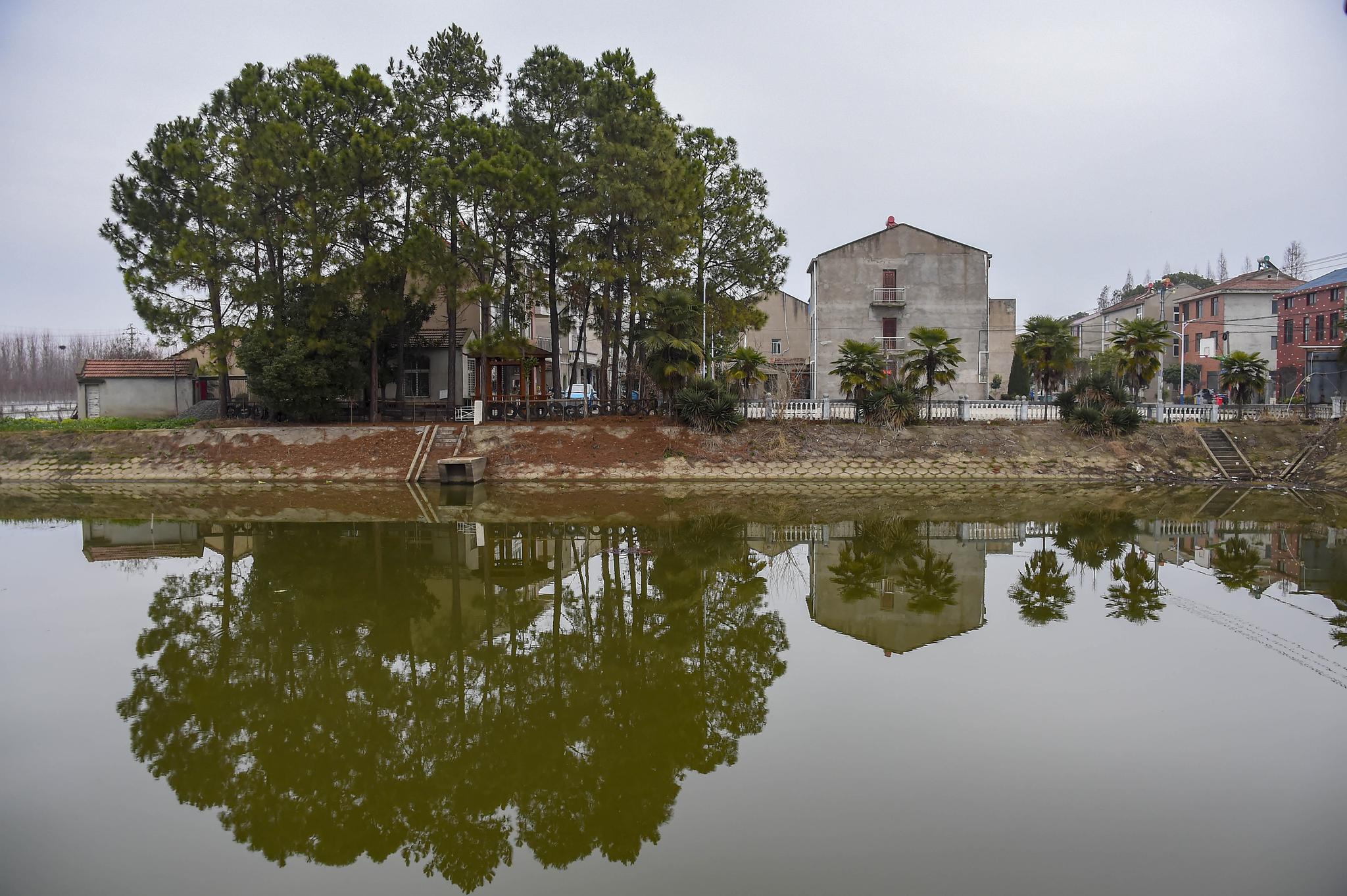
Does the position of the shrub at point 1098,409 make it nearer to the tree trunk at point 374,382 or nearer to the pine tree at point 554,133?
the pine tree at point 554,133

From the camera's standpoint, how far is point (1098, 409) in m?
31.4

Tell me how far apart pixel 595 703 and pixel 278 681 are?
11.4 feet

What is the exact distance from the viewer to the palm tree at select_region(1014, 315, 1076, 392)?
33.1 meters

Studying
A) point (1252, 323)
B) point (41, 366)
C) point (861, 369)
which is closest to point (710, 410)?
point (861, 369)

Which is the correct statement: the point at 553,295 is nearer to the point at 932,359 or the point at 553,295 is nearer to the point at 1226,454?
the point at 932,359

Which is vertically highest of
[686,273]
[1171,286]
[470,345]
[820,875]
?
[1171,286]

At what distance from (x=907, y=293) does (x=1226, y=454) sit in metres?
16.1

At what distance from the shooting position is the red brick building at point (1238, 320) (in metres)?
48.3

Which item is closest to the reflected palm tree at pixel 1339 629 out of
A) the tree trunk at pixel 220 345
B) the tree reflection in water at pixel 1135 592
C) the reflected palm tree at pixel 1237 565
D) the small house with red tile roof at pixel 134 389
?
the reflected palm tree at pixel 1237 565

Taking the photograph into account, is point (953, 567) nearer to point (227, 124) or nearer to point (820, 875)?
point (820, 875)

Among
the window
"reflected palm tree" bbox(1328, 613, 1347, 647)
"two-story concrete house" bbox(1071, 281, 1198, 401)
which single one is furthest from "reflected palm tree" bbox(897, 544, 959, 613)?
"two-story concrete house" bbox(1071, 281, 1198, 401)

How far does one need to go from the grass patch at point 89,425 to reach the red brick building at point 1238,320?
162ft

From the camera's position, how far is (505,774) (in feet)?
23.4

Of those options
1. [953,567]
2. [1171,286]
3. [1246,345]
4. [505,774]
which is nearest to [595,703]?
[505,774]
